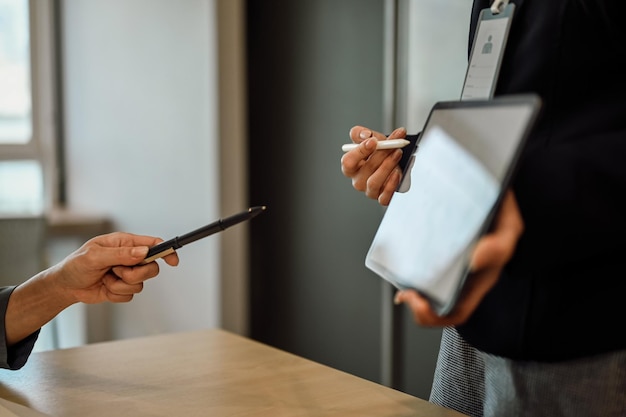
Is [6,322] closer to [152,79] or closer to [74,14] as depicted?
[152,79]

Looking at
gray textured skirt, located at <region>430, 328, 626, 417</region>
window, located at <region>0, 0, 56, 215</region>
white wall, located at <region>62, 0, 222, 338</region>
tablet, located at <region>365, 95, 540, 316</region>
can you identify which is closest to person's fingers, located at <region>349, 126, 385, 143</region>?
tablet, located at <region>365, 95, 540, 316</region>

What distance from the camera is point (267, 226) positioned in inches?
123

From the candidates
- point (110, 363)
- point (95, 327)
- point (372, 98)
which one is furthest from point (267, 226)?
point (110, 363)

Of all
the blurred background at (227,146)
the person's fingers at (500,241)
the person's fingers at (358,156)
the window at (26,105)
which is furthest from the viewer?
the window at (26,105)

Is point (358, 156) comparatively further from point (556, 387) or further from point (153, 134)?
point (153, 134)

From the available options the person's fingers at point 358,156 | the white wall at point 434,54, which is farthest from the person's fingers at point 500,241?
the white wall at point 434,54

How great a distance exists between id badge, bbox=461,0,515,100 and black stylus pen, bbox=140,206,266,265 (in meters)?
0.29

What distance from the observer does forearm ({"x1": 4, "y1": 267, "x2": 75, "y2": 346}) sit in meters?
1.17

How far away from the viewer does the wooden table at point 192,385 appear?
1.00 m

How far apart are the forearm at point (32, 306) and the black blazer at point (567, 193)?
64 centimetres

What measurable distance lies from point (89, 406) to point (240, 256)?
2162mm

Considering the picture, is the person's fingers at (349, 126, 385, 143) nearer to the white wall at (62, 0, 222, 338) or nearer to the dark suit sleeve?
the dark suit sleeve

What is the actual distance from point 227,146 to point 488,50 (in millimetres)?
2341

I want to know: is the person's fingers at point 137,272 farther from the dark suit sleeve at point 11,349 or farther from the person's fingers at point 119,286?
the dark suit sleeve at point 11,349
